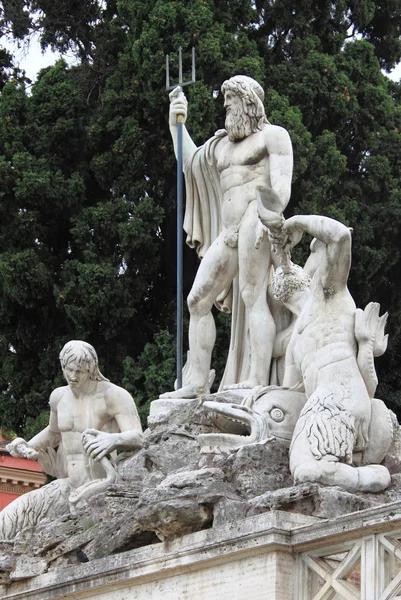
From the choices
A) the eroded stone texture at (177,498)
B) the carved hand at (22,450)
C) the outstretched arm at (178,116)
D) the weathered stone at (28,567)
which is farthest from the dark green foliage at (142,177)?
the weathered stone at (28,567)

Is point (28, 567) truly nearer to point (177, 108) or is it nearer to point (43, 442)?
point (43, 442)

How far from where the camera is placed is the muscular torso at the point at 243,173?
1405 cm

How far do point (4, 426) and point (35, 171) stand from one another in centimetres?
299

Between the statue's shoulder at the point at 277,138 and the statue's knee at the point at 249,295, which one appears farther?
Result: the statue's shoulder at the point at 277,138

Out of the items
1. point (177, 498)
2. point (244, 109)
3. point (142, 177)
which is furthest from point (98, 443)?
point (142, 177)

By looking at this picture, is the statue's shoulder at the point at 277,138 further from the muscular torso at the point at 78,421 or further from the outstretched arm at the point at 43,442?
the outstretched arm at the point at 43,442

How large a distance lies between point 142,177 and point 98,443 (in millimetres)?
8294

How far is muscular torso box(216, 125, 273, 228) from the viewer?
14.0 m

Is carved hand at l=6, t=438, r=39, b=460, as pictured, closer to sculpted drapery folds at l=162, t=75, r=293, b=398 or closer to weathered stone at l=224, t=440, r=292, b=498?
sculpted drapery folds at l=162, t=75, r=293, b=398

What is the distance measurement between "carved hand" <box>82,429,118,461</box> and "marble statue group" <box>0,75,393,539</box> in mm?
10

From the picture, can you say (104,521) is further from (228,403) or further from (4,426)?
(4,426)

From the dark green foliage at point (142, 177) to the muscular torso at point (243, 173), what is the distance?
5840mm

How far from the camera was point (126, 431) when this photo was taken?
13.5 meters

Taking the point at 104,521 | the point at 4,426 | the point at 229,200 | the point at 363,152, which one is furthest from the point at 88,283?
the point at 104,521
